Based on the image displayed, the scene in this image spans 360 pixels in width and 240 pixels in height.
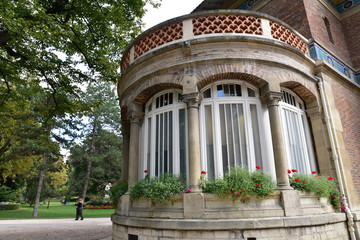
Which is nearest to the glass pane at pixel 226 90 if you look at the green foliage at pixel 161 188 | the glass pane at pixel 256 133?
the glass pane at pixel 256 133

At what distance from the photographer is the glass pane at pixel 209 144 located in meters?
5.77

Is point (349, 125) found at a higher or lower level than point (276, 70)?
lower

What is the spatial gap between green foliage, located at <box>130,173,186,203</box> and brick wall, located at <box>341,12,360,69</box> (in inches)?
349

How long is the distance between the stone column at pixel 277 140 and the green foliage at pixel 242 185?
0.28 m

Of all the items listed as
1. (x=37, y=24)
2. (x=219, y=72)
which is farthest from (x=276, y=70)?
(x=37, y=24)

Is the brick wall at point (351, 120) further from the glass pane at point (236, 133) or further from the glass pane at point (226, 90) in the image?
the glass pane at point (226, 90)

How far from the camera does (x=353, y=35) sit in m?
9.81

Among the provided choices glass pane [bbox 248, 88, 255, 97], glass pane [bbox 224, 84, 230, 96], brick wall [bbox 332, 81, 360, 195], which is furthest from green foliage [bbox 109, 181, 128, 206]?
brick wall [bbox 332, 81, 360, 195]

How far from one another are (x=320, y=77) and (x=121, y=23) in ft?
24.5

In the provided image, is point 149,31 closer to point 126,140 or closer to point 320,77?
point 126,140

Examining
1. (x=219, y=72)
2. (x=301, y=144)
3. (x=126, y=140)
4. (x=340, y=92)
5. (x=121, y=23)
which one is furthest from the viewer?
(x=121, y=23)

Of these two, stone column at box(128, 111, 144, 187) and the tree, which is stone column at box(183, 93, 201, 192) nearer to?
stone column at box(128, 111, 144, 187)

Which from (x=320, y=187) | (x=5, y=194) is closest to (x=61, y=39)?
(x=320, y=187)

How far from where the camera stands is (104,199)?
1096 inches
